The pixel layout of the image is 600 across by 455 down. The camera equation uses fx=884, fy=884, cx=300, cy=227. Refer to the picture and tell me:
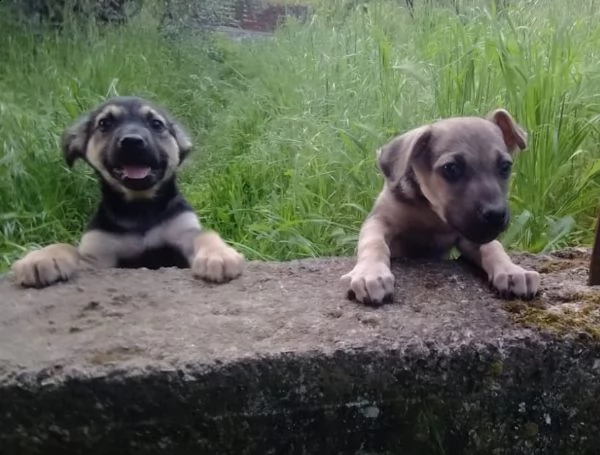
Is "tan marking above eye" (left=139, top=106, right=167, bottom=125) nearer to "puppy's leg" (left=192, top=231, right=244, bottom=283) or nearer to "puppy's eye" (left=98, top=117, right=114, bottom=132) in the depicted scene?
"puppy's eye" (left=98, top=117, right=114, bottom=132)

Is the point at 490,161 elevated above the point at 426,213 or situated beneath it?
elevated above

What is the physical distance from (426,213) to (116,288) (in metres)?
1.07

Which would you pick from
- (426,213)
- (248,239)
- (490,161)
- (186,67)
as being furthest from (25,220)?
(186,67)

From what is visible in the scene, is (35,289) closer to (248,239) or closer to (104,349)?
(104,349)

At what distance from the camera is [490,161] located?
2.80 metres

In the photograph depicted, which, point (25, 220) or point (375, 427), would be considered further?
point (25, 220)

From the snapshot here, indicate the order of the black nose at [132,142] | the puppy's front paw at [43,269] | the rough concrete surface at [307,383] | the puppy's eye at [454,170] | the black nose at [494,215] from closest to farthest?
the rough concrete surface at [307,383], the black nose at [494,215], the puppy's eye at [454,170], the puppy's front paw at [43,269], the black nose at [132,142]

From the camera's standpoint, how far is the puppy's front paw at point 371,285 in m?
2.51

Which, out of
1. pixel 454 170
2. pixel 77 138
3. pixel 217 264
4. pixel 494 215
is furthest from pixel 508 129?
pixel 77 138

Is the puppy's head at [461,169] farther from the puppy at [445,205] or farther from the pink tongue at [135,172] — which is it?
the pink tongue at [135,172]

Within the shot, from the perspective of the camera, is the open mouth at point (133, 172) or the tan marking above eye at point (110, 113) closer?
the open mouth at point (133, 172)

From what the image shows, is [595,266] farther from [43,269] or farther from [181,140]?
[181,140]

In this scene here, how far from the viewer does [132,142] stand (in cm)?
343

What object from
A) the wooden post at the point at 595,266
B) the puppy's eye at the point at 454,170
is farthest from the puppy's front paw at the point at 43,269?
the wooden post at the point at 595,266
